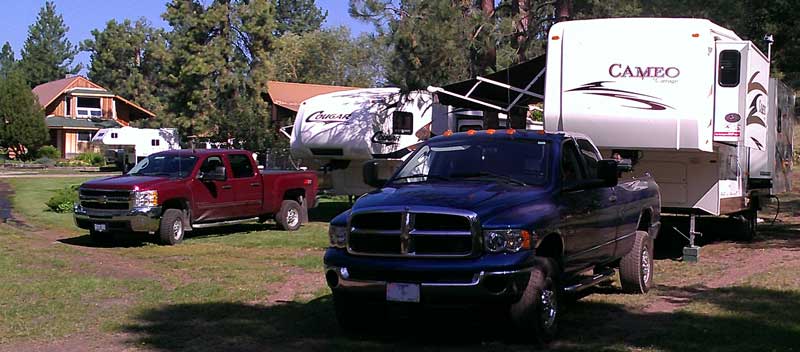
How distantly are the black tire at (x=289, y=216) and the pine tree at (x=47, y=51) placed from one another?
277 feet

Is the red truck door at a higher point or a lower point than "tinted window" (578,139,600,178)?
lower

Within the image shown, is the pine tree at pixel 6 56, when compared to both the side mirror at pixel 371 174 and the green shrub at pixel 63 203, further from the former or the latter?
the side mirror at pixel 371 174

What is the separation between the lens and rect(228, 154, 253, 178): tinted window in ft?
57.5

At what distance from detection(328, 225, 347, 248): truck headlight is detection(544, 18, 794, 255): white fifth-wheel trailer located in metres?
5.90

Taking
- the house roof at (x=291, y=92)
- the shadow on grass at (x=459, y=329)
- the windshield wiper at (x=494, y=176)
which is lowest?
the shadow on grass at (x=459, y=329)

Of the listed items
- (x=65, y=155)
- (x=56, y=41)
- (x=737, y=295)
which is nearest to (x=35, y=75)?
(x=56, y=41)

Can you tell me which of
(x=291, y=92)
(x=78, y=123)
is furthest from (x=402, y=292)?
(x=78, y=123)

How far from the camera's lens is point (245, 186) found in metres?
17.6

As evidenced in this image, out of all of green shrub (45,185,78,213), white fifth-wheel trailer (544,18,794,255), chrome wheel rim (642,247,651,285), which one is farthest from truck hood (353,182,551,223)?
green shrub (45,185,78,213)

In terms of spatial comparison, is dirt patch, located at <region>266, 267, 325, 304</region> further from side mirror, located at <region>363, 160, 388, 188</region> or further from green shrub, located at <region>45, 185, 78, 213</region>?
green shrub, located at <region>45, 185, 78, 213</region>

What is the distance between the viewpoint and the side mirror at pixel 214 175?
16.7 metres

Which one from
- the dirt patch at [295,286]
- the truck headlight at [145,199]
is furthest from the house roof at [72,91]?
the dirt patch at [295,286]

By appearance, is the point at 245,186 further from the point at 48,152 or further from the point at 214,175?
the point at 48,152

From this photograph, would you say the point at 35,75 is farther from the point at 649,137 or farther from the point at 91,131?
the point at 649,137
